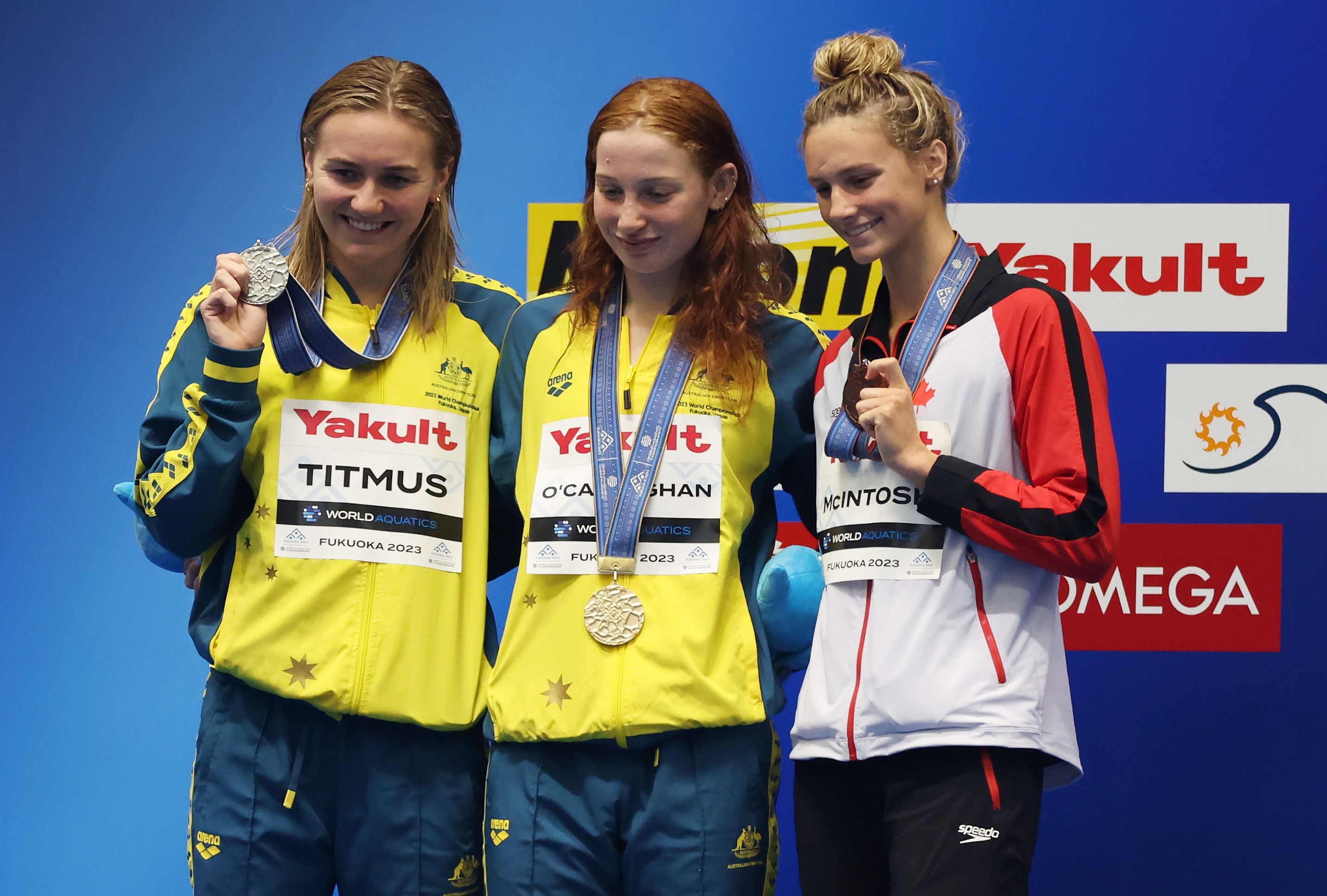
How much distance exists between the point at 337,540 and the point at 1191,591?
5.99 feet

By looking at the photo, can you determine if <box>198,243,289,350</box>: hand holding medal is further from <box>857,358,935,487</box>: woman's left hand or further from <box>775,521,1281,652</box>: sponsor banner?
<box>775,521,1281,652</box>: sponsor banner

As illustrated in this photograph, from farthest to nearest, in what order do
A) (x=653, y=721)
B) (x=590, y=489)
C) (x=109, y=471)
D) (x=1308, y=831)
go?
1. (x=109, y=471)
2. (x=1308, y=831)
3. (x=590, y=489)
4. (x=653, y=721)

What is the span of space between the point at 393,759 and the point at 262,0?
182 cm

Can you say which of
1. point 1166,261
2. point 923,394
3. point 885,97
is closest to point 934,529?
point 923,394

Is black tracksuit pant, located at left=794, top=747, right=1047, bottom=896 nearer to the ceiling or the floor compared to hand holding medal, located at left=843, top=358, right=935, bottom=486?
nearer to the floor

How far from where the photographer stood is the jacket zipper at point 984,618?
1.64 m

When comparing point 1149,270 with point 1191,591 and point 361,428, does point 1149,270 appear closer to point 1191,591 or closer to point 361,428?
point 1191,591

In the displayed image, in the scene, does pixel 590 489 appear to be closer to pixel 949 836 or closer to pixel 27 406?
pixel 949 836

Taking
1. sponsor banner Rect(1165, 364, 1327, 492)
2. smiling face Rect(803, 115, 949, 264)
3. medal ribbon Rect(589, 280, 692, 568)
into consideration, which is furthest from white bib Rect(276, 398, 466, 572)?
sponsor banner Rect(1165, 364, 1327, 492)

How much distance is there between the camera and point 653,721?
5.87 feet

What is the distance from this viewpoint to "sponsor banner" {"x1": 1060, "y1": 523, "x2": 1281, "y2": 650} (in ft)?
9.12

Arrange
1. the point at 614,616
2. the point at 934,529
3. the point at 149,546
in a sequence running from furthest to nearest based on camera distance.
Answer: the point at 149,546 < the point at 614,616 < the point at 934,529

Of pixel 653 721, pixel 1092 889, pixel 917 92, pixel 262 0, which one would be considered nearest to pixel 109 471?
pixel 262 0

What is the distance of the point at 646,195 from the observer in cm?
191
